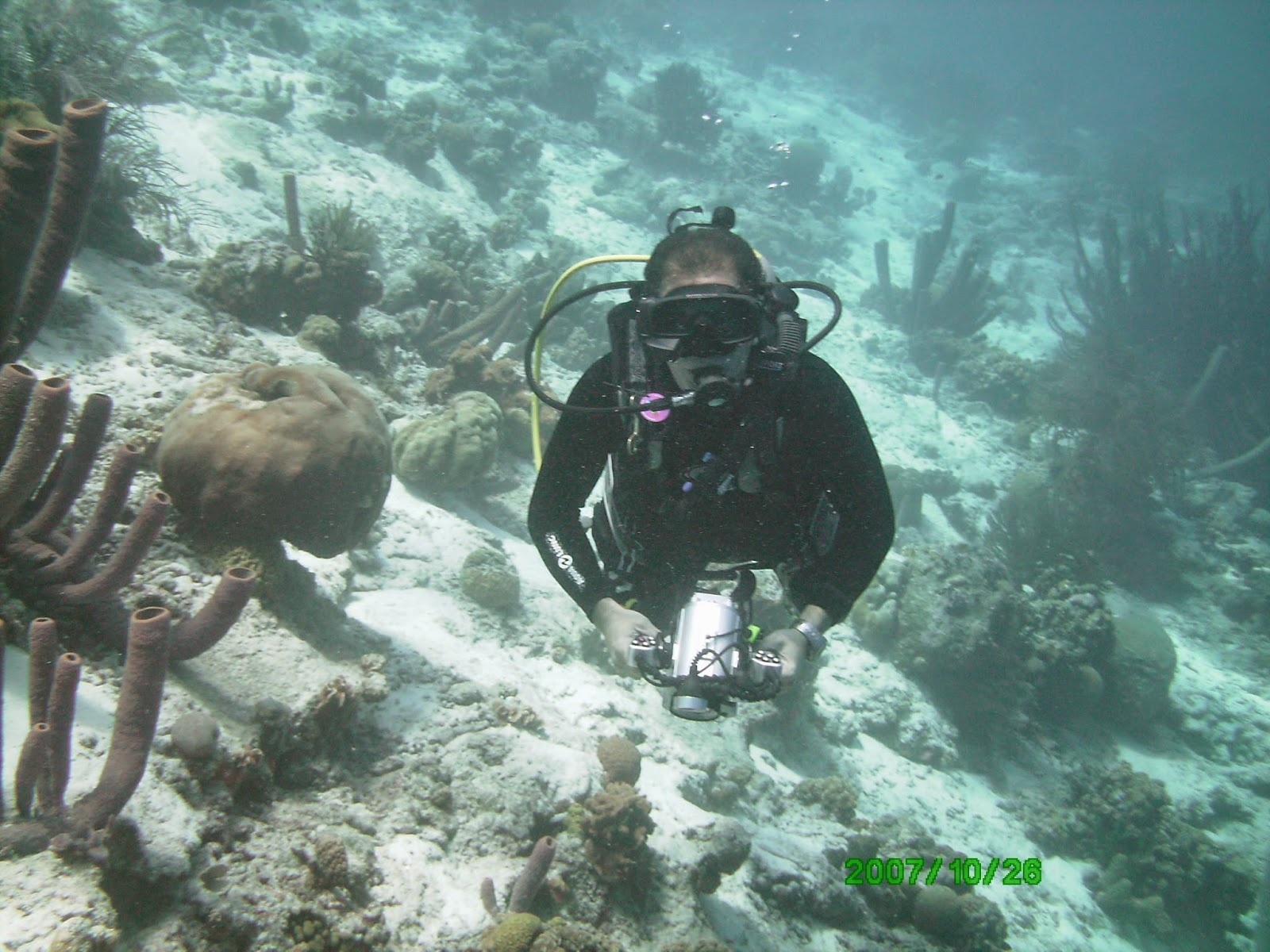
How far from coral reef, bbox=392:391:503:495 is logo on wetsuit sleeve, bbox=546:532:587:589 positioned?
3752 mm

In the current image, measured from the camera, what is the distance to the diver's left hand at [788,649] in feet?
8.12

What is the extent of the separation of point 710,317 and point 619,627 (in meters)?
1.35

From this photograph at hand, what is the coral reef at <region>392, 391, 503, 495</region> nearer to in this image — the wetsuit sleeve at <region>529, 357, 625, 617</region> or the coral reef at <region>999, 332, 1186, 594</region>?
the wetsuit sleeve at <region>529, 357, 625, 617</region>

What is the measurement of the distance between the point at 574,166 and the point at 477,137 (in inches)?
147

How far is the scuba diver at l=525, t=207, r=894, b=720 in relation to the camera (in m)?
2.52

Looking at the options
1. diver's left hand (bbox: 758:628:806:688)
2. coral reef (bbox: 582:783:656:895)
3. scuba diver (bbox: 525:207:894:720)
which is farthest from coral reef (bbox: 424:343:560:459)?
diver's left hand (bbox: 758:628:806:688)

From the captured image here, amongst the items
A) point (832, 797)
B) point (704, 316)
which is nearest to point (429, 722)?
point (704, 316)

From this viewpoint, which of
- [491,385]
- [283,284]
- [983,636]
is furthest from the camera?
[983,636]

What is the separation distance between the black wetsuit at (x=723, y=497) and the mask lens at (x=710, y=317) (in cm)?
29

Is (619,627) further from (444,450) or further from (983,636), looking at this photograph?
(983,636)

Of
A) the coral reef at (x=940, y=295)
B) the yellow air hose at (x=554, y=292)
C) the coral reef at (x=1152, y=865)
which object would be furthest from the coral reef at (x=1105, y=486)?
the yellow air hose at (x=554, y=292)

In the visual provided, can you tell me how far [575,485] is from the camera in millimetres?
3002

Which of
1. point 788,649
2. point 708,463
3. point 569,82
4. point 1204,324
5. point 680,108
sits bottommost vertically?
point 788,649

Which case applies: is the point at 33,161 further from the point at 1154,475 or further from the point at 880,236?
the point at 880,236
